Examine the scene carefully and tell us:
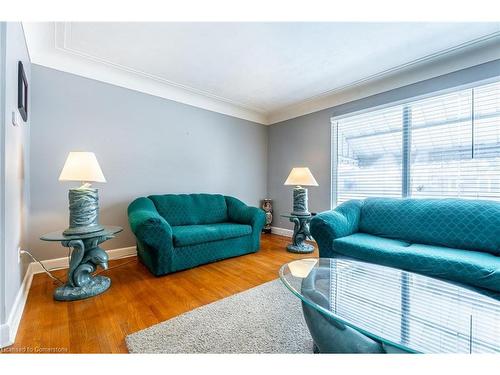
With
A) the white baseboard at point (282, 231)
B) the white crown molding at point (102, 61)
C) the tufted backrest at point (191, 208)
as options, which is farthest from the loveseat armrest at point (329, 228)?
the white crown molding at point (102, 61)

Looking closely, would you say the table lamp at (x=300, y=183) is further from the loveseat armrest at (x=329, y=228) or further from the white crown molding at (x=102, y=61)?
the white crown molding at (x=102, y=61)

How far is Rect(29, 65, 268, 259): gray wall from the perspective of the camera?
7.97 feet

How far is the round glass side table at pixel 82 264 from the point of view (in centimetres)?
185

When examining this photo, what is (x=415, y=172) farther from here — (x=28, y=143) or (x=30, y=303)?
(x=28, y=143)

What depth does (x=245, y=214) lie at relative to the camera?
329 centimetres

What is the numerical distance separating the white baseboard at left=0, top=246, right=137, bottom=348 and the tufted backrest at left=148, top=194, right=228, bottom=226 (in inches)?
28.0

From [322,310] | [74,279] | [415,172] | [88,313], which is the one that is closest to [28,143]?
[74,279]

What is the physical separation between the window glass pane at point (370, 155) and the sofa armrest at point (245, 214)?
1.37 metres

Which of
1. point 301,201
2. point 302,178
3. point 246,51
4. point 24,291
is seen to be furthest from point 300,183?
point 24,291

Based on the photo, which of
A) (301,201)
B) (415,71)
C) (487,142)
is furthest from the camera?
(301,201)

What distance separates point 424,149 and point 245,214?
2.48 meters

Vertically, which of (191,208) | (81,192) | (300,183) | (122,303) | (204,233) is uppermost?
(300,183)

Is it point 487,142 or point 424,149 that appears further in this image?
point 424,149

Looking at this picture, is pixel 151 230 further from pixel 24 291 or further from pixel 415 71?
pixel 415 71
